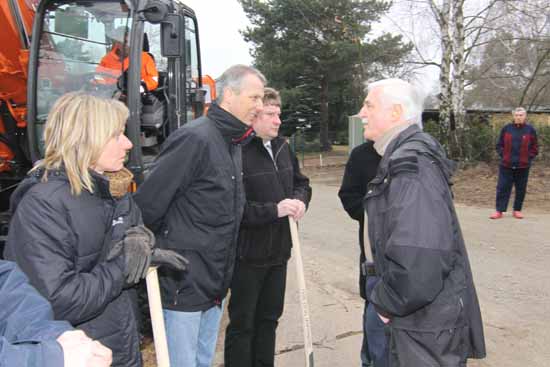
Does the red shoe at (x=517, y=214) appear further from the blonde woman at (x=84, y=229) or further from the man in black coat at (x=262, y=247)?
the blonde woman at (x=84, y=229)

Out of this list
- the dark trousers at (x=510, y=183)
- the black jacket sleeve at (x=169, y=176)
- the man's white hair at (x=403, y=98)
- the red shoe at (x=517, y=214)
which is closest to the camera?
the man's white hair at (x=403, y=98)

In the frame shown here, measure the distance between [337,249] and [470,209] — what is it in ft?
12.9

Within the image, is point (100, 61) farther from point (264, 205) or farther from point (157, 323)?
point (157, 323)

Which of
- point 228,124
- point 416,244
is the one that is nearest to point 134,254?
point 228,124

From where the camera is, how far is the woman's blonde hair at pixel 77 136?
193 cm

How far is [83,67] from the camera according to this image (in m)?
4.53

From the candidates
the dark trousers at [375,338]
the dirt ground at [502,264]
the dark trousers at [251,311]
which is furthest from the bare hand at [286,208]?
the dirt ground at [502,264]

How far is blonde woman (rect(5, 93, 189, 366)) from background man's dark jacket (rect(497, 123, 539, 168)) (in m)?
7.83

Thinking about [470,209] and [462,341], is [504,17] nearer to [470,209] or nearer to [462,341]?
[470,209]

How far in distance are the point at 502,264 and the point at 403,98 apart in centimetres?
466

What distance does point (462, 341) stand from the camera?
2176mm

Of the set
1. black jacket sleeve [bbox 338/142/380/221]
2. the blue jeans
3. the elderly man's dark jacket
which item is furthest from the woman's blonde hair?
black jacket sleeve [bbox 338/142/380/221]

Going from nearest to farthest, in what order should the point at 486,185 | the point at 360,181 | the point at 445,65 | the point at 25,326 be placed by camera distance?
the point at 25,326
the point at 360,181
the point at 486,185
the point at 445,65

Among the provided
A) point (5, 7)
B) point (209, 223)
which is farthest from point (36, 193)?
point (5, 7)
